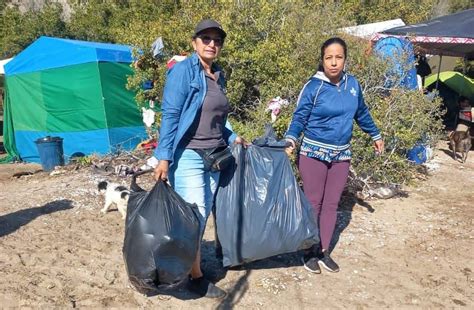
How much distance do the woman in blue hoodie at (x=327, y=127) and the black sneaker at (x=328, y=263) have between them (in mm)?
83

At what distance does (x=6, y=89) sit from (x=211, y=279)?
872 centimetres

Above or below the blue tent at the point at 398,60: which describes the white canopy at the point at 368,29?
above

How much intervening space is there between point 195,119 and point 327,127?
1015 mm

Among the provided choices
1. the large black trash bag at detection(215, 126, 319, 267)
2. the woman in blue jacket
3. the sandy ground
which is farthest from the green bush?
the woman in blue jacket

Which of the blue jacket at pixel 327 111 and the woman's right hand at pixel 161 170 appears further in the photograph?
the blue jacket at pixel 327 111

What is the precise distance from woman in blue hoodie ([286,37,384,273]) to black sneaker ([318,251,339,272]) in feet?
0.27

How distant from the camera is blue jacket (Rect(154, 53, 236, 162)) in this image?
2609 millimetres

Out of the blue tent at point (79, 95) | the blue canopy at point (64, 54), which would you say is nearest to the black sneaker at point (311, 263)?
the blue tent at point (79, 95)

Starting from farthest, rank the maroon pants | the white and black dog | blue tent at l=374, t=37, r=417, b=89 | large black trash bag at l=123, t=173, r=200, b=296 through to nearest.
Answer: blue tent at l=374, t=37, r=417, b=89 → the white and black dog → the maroon pants → large black trash bag at l=123, t=173, r=200, b=296

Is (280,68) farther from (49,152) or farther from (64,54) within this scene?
(64,54)

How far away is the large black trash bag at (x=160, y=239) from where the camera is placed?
100 inches

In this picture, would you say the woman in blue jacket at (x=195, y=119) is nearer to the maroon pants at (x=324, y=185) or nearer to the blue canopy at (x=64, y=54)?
the maroon pants at (x=324, y=185)

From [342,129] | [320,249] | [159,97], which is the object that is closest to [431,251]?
[320,249]

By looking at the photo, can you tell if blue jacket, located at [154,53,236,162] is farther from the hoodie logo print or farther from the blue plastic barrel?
the blue plastic barrel
